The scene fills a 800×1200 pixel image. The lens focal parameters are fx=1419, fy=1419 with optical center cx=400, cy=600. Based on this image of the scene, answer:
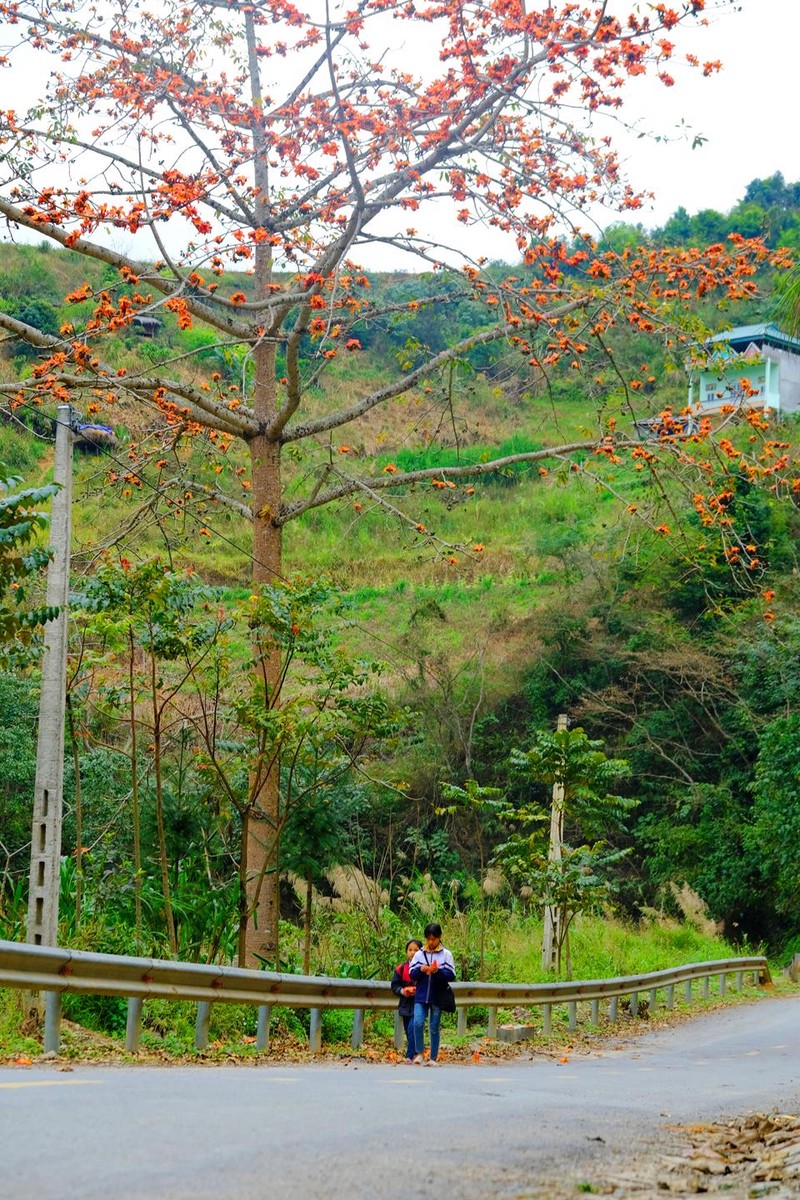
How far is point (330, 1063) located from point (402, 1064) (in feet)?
3.18

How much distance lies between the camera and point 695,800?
1486 inches

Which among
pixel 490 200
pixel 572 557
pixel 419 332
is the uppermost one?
pixel 419 332

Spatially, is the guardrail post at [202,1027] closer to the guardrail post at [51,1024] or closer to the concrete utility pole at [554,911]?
the guardrail post at [51,1024]

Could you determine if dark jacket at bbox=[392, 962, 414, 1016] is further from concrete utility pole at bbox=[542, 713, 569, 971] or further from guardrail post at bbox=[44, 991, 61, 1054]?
concrete utility pole at bbox=[542, 713, 569, 971]

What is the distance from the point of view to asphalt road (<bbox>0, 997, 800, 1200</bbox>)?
559cm

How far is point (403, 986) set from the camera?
13.4 metres

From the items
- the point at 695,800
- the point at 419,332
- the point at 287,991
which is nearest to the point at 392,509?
the point at 287,991

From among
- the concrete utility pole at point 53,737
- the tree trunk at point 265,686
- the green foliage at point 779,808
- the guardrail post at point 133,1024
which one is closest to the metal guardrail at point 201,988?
the guardrail post at point 133,1024

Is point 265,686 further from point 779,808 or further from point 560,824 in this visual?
point 779,808

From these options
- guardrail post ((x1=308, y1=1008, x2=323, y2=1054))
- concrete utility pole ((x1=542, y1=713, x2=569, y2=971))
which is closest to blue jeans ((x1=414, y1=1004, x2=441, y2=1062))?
guardrail post ((x1=308, y1=1008, x2=323, y2=1054))

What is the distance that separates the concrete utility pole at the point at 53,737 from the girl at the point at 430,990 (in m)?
3.35

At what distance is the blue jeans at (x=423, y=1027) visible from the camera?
522 inches

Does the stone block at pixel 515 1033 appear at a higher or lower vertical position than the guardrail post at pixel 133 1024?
lower

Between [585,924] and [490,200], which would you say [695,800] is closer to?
[585,924]
